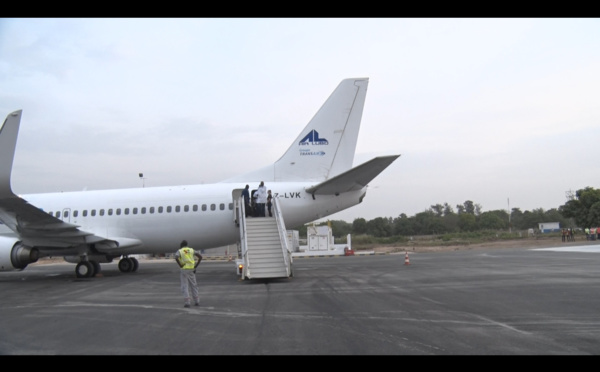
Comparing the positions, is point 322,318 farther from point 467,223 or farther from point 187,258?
point 467,223

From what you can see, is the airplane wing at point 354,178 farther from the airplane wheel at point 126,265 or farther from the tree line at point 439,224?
the tree line at point 439,224

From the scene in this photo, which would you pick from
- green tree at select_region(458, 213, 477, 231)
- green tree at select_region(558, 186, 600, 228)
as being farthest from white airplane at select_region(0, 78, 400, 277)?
green tree at select_region(458, 213, 477, 231)

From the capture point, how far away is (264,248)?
16016 millimetres

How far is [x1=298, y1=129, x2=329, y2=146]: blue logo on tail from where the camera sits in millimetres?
19172

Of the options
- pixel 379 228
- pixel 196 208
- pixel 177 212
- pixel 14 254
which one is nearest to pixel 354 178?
pixel 196 208

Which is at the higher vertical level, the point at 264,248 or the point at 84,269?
the point at 264,248

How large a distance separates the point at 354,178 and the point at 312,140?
10.6 ft

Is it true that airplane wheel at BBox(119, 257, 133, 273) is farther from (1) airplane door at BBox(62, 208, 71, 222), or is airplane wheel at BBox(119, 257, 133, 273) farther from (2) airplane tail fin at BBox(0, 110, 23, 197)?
(2) airplane tail fin at BBox(0, 110, 23, 197)

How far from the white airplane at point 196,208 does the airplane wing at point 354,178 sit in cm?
5

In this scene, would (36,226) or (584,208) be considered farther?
(584,208)

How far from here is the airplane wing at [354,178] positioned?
15.3m
